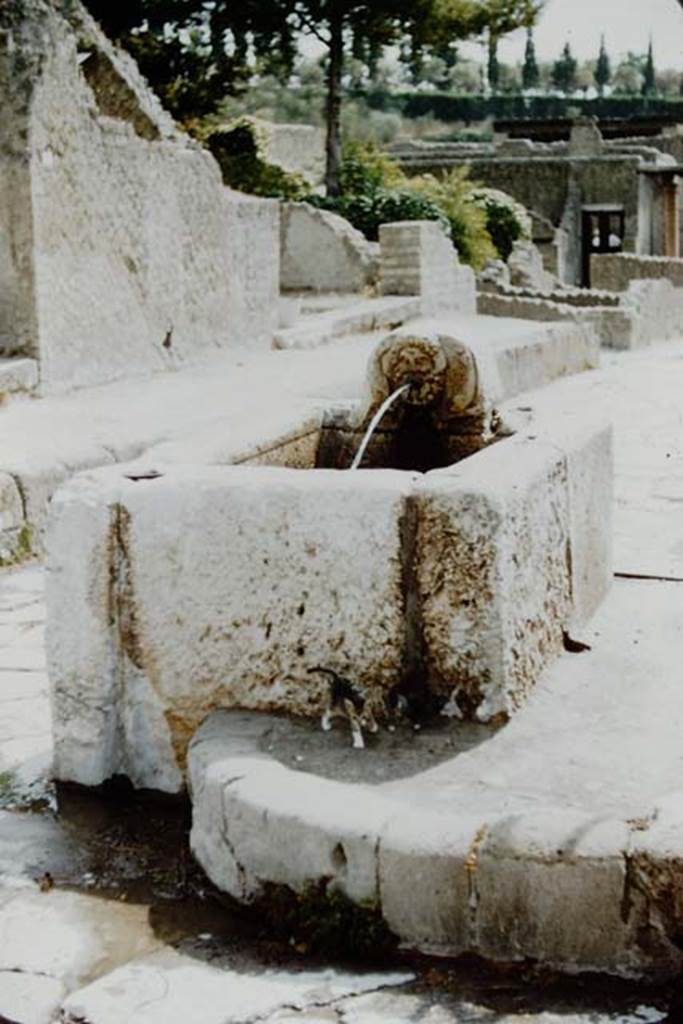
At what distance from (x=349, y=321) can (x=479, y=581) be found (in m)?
11.8

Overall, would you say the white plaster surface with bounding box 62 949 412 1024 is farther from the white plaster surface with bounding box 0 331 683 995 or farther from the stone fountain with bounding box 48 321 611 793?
the stone fountain with bounding box 48 321 611 793

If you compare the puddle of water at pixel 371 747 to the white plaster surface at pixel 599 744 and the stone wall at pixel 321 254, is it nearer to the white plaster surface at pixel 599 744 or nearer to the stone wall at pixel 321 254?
the white plaster surface at pixel 599 744

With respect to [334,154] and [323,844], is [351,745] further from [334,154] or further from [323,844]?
[334,154]

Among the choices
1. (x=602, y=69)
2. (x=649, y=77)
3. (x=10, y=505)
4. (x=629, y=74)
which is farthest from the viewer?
(x=629, y=74)

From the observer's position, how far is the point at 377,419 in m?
4.98

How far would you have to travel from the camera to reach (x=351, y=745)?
3785mm

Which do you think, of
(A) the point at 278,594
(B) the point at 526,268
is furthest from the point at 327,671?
(B) the point at 526,268

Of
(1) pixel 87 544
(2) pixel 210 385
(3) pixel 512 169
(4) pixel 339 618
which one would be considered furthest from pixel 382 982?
(3) pixel 512 169

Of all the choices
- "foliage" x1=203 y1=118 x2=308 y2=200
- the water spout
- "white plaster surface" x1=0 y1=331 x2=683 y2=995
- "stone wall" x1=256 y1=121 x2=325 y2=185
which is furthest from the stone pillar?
the water spout

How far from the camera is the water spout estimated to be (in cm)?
498

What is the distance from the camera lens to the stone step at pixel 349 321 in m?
14.2

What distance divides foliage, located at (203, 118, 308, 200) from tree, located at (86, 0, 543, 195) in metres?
0.76

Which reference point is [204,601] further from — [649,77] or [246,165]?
[649,77]

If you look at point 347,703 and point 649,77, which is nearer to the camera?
point 347,703
